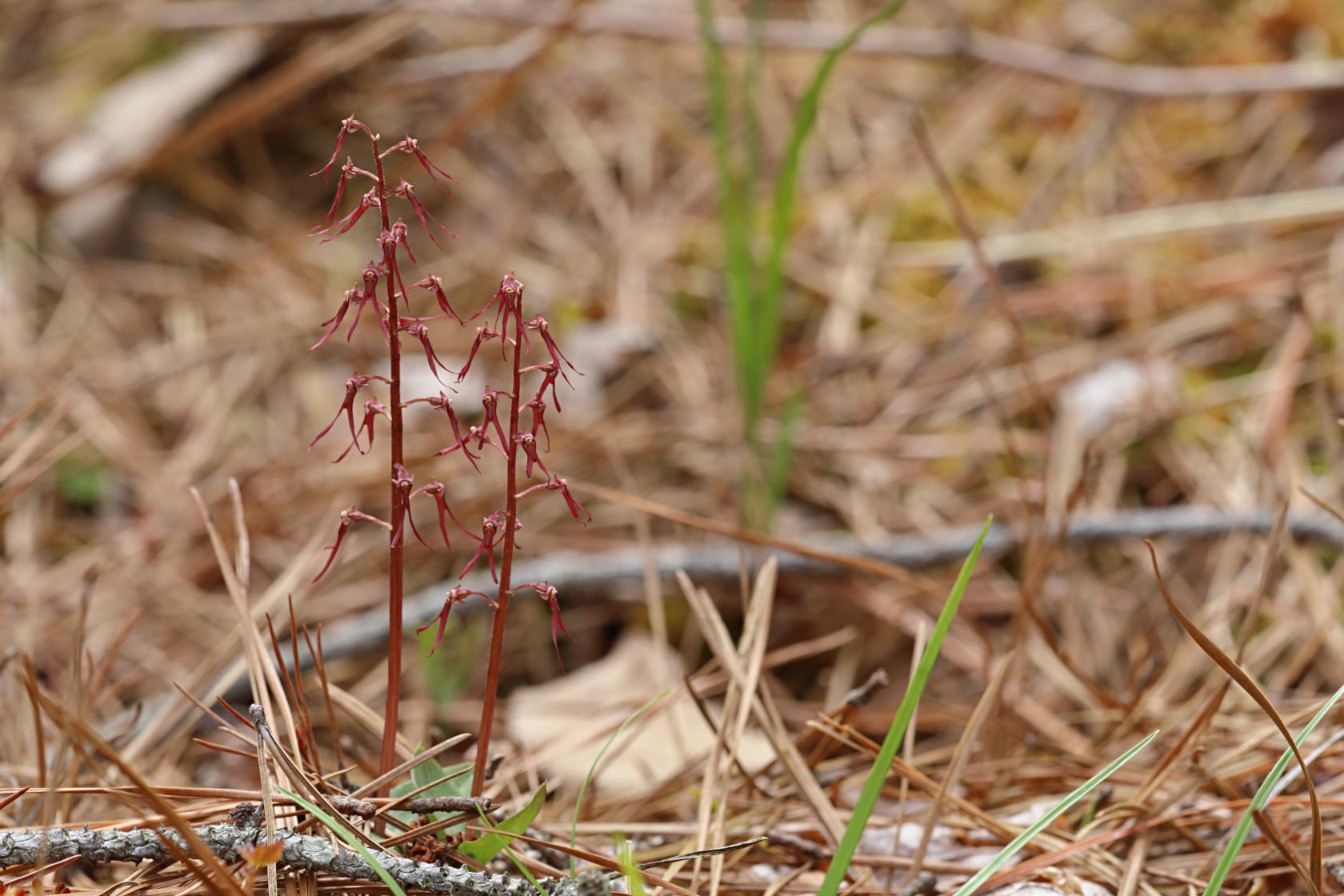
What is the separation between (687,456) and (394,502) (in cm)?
153

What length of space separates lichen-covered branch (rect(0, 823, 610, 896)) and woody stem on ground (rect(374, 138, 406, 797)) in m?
0.12

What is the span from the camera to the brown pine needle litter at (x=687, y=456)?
113 centimetres

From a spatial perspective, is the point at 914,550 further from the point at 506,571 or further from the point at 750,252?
the point at 506,571

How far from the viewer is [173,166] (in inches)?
129

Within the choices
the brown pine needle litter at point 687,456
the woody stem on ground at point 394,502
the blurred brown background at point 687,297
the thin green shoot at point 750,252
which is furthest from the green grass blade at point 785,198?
the woody stem on ground at point 394,502

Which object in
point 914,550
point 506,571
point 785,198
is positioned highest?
point 785,198

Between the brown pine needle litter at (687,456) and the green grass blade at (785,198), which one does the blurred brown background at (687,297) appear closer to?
the brown pine needle litter at (687,456)

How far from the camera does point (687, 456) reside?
2.43 m

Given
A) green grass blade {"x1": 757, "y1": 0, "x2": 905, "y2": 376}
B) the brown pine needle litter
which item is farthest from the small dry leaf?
green grass blade {"x1": 757, "y1": 0, "x2": 905, "y2": 376}

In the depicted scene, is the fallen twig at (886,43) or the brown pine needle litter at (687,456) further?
the fallen twig at (886,43)

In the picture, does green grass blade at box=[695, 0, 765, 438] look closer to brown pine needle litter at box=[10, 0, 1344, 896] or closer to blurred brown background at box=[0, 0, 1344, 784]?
brown pine needle litter at box=[10, 0, 1344, 896]

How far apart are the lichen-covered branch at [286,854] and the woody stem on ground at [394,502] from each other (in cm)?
12

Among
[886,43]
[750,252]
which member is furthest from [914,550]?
[886,43]

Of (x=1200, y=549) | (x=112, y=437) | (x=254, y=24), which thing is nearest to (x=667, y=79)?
(x=254, y=24)
